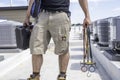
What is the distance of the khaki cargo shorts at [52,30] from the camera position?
504 cm

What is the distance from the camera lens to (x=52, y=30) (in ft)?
16.7

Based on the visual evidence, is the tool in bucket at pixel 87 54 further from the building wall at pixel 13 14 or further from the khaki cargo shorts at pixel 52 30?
the building wall at pixel 13 14

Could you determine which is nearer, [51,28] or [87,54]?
[51,28]

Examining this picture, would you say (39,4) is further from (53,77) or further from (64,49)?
(53,77)

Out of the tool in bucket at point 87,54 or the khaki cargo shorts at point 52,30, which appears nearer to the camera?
the khaki cargo shorts at point 52,30

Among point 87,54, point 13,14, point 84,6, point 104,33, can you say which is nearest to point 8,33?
point 104,33

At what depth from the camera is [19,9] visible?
18188mm

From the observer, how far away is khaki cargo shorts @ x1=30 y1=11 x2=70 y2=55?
16.5 feet

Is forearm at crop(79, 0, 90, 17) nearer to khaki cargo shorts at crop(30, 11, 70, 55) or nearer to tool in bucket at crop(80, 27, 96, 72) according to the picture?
khaki cargo shorts at crop(30, 11, 70, 55)

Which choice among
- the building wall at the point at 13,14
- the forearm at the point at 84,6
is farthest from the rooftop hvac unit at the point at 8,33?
the building wall at the point at 13,14

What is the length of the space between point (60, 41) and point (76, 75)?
76.2 inches

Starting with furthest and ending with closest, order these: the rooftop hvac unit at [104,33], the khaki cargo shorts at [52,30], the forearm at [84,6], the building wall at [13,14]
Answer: the building wall at [13,14] → the rooftop hvac unit at [104,33] → the forearm at [84,6] → the khaki cargo shorts at [52,30]

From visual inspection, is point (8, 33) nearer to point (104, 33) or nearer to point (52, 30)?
point (104, 33)

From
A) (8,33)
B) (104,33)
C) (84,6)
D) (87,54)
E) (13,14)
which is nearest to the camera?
(84,6)
